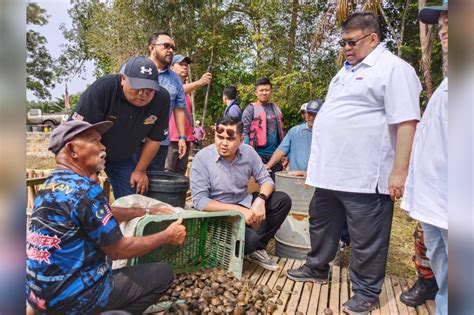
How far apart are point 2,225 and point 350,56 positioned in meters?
2.32

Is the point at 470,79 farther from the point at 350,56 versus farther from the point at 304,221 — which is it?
the point at 304,221

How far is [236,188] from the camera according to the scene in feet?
10.2

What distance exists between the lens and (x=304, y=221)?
3.54 meters

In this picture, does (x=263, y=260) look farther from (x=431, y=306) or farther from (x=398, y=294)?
(x=431, y=306)

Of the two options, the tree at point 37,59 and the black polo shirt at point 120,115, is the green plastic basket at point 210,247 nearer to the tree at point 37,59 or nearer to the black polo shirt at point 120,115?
the black polo shirt at point 120,115

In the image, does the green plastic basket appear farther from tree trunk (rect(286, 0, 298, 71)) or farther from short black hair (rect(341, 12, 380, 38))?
tree trunk (rect(286, 0, 298, 71))

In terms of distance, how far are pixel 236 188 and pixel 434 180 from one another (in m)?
1.75

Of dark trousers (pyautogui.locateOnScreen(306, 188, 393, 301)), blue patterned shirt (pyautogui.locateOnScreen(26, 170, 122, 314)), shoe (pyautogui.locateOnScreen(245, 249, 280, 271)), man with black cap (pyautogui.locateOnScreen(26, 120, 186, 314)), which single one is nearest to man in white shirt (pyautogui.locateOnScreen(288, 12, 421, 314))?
dark trousers (pyautogui.locateOnScreen(306, 188, 393, 301))

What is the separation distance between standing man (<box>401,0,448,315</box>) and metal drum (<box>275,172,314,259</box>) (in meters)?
1.81

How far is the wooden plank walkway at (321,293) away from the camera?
255 centimetres

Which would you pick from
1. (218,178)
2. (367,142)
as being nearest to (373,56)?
(367,142)

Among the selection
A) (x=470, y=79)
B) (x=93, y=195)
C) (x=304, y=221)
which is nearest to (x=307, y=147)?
(x=304, y=221)

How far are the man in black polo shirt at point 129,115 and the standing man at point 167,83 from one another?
1.35ft

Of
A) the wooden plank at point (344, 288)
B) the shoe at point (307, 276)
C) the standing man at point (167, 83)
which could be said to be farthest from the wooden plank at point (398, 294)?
the standing man at point (167, 83)
